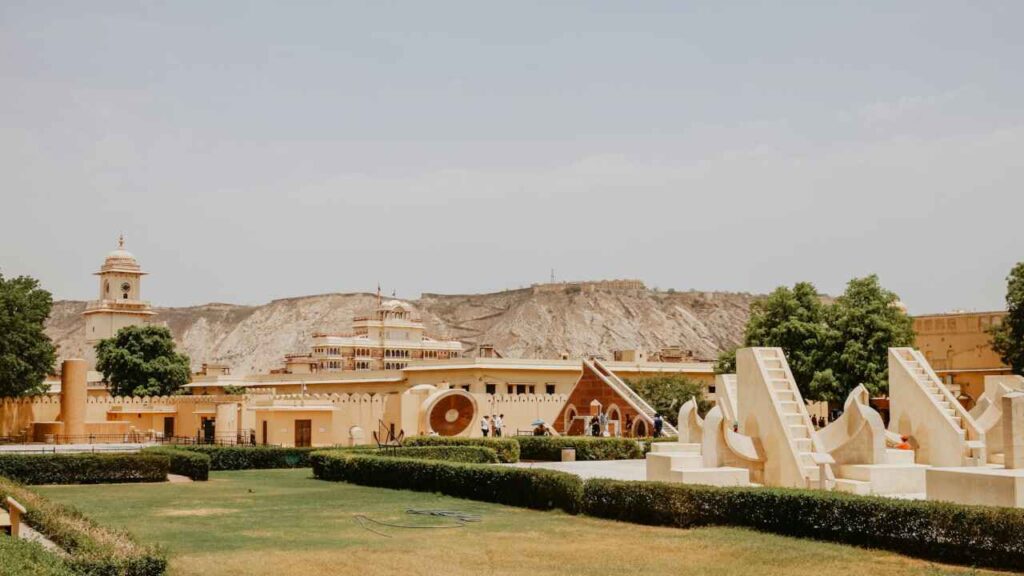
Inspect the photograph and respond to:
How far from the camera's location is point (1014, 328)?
48031 millimetres

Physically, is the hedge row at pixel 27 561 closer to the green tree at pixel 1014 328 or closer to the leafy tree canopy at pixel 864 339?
the leafy tree canopy at pixel 864 339

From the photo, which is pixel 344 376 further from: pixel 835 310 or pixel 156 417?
pixel 835 310

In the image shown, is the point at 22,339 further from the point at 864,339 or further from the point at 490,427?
the point at 864,339

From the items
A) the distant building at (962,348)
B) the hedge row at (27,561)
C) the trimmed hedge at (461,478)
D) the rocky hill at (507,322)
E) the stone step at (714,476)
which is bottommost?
the trimmed hedge at (461,478)

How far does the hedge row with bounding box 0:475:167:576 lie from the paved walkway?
11.5m

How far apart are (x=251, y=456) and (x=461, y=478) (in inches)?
508

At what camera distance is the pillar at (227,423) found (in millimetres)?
45000

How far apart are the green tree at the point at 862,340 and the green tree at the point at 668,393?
7.73m

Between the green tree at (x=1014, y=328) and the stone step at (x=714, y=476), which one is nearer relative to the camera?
the stone step at (x=714, y=476)

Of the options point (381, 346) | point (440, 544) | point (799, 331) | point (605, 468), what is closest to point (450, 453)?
point (605, 468)

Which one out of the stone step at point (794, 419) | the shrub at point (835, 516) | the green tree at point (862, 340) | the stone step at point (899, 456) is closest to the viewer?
the shrub at point (835, 516)

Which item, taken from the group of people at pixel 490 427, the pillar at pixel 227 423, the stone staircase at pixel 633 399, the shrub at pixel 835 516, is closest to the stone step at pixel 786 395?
the shrub at pixel 835 516

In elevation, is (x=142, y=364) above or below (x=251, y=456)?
above

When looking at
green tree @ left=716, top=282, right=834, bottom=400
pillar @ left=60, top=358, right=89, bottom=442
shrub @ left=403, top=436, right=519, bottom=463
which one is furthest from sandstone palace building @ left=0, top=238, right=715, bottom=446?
shrub @ left=403, top=436, right=519, bottom=463
